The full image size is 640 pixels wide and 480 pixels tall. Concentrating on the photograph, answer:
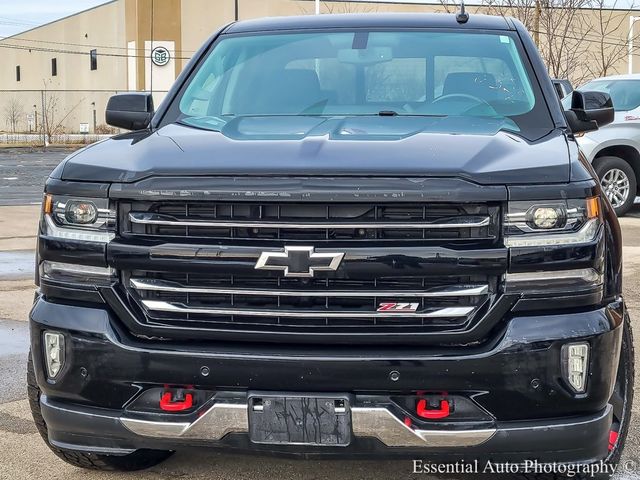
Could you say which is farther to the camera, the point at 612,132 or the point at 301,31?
the point at 612,132

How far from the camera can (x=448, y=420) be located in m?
2.86

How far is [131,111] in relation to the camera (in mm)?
4395

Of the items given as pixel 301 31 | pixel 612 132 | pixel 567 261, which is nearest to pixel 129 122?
pixel 301 31

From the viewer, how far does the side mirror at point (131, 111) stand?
435cm

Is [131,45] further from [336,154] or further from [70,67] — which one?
[336,154]

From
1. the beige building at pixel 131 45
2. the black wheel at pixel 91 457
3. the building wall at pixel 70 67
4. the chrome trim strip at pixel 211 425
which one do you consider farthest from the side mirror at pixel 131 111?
the building wall at pixel 70 67

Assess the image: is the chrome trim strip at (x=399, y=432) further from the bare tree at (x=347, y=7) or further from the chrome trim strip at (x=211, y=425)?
the bare tree at (x=347, y=7)

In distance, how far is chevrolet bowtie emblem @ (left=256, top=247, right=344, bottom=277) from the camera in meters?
2.85

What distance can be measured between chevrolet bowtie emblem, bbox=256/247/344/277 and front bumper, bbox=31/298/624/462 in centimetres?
25

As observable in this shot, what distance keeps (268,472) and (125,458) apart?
1.83ft

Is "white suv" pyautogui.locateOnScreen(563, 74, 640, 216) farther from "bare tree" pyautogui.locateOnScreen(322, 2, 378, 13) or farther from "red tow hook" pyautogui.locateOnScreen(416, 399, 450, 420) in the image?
"bare tree" pyautogui.locateOnScreen(322, 2, 378, 13)

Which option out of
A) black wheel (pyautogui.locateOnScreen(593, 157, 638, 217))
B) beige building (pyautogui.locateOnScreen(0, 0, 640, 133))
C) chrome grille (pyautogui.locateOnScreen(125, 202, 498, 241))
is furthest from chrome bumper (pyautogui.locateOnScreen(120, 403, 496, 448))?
beige building (pyautogui.locateOnScreen(0, 0, 640, 133))

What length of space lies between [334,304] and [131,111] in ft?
6.27

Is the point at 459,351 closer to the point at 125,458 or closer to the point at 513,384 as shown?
the point at 513,384
